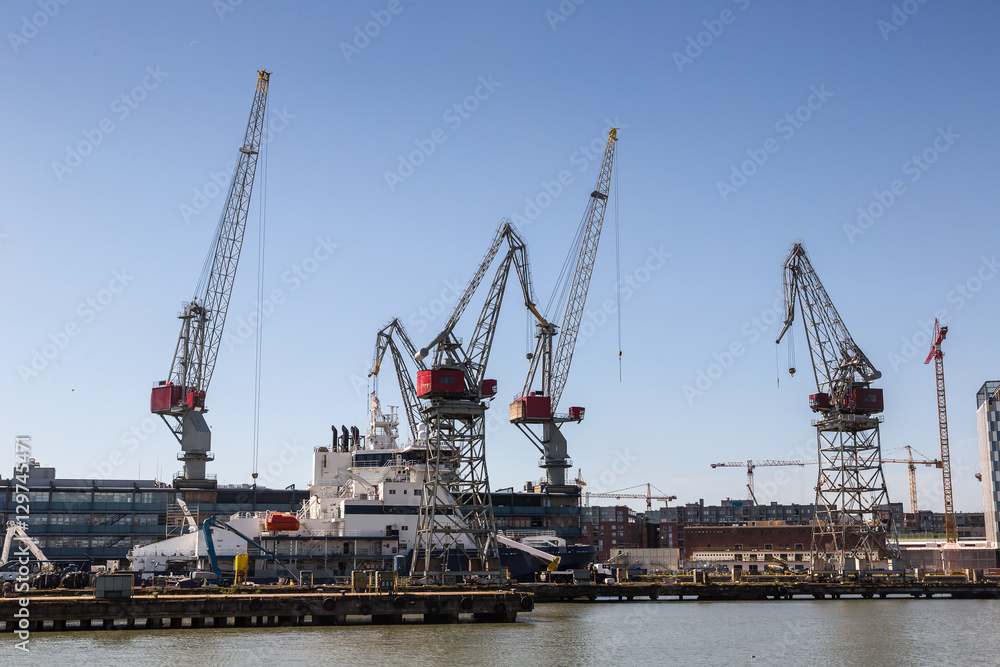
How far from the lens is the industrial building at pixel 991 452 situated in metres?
127

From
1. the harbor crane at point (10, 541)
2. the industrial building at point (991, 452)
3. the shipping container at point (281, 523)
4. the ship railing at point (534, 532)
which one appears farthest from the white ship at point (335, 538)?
the industrial building at point (991, 452)

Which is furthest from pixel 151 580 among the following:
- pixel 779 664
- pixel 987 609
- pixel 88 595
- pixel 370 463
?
pixel 987 609

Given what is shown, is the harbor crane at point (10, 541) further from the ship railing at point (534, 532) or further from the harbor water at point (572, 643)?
the ship railing at point (534, 532)

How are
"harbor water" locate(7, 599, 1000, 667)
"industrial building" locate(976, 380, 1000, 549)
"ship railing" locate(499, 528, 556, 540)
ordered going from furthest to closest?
"industrial building" locate(976, 380, 1000, 549)
"ship railing" locate(499, 528, 556, 540)
"harbor water" locate(7, 599, 1000, 667)

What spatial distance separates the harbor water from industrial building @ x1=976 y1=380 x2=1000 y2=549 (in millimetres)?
61316

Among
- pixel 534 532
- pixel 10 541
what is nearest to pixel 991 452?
pixel 534 532

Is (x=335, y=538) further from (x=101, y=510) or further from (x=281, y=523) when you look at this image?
(x=101, y=510)

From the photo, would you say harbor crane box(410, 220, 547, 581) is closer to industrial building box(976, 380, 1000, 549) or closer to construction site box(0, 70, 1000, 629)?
construction site box(0, 70, 1000, 629)

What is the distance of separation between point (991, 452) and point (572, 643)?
9459 cm

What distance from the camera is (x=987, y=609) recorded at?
79.6 meters

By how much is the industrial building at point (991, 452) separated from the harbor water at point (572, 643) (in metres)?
61.3

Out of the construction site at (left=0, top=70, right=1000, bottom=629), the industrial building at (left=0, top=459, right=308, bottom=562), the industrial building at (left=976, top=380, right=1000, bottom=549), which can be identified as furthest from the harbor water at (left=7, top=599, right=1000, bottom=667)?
the industrial building at (left=0, top=459, right=308, bottom=562)

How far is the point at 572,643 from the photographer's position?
179 feet

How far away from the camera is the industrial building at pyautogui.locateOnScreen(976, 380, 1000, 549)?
126625 mm
